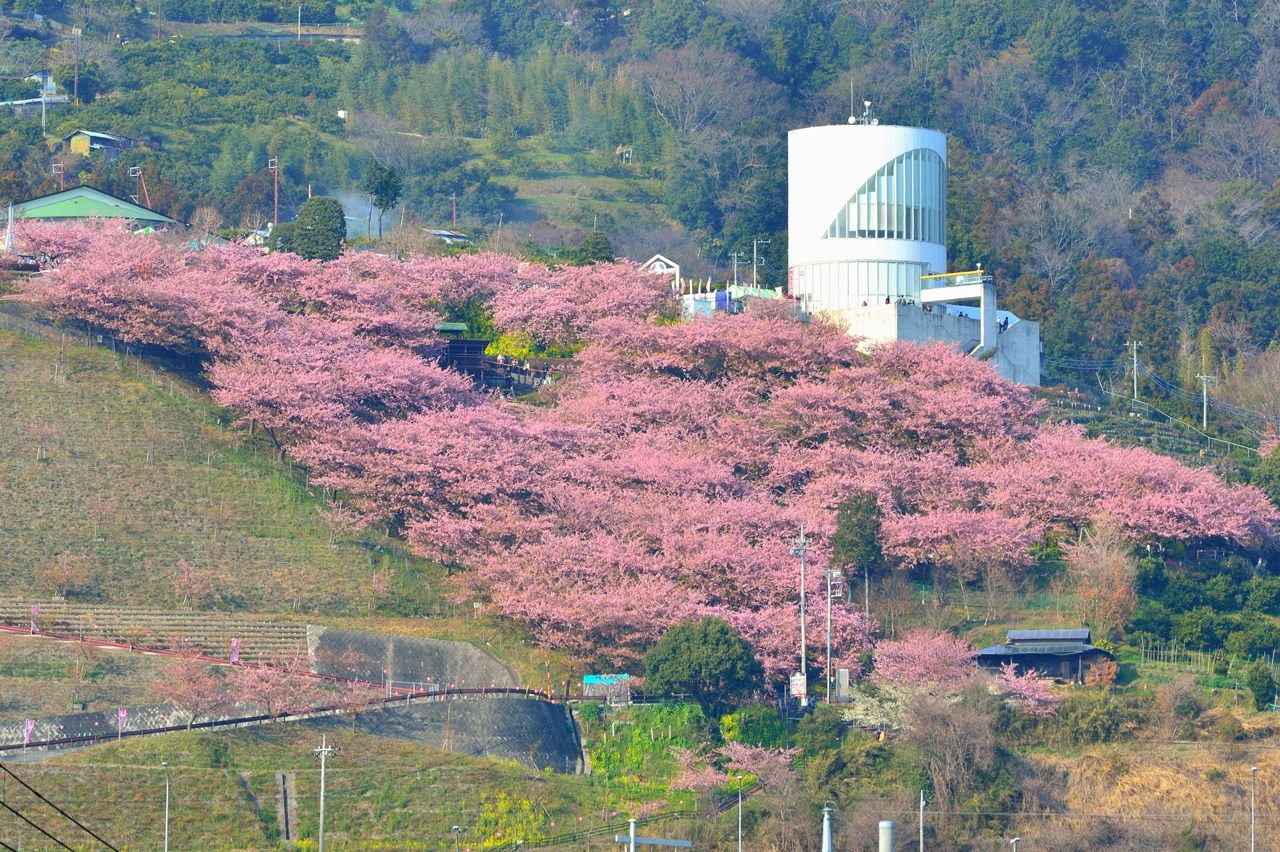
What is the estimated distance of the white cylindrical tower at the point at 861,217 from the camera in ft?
247

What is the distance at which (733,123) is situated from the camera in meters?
106

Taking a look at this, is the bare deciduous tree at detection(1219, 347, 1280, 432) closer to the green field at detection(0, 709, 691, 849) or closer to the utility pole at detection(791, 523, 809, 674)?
the utility pole at detection(791, 523, 809, 674)

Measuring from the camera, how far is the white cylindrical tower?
75.2 metres

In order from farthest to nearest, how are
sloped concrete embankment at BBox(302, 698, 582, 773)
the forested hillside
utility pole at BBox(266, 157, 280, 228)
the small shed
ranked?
the small shed
the forested hillside
utility pole at BBox(266, 157, 280, 228)
sloped concrete embankment at BBox(302, 698, 582, 773)

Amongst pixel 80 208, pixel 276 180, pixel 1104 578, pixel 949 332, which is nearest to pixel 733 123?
pixel 276 180

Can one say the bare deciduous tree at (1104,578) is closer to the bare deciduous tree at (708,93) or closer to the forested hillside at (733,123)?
the forested hillside at (733,123)

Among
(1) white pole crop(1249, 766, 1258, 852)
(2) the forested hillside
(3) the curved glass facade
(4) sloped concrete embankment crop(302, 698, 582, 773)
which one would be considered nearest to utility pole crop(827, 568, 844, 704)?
(4) sloped concrete embankment crop(302, 698, 582, 773)

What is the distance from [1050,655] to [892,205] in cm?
2370

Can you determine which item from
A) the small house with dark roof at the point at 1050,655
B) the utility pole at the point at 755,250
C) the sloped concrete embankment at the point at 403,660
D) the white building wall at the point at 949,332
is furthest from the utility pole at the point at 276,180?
the small house with dark roof at the point at 1050,655

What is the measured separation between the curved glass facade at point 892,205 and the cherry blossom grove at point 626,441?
253 inches

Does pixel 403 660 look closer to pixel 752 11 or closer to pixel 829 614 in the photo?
pixel 829 614

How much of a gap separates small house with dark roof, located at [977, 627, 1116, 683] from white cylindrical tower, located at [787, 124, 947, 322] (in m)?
21.2

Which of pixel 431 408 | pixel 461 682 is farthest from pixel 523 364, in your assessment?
pixel 461 682

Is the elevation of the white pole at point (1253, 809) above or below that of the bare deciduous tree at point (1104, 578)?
below
